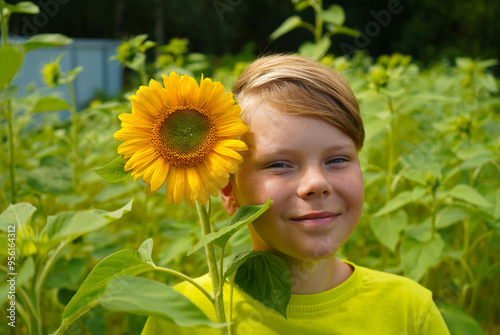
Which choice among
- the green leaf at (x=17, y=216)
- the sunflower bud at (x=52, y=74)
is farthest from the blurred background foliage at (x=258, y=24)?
the green leaf at (x=17, y=216)

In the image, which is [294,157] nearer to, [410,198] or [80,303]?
[80,303]

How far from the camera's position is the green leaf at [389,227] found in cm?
142

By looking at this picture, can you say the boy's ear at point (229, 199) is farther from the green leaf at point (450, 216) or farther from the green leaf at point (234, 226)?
the green leaf at point (450, 216)

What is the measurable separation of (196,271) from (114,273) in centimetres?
128

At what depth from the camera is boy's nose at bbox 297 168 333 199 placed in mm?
811

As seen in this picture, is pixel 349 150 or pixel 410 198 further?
pixel 410 198

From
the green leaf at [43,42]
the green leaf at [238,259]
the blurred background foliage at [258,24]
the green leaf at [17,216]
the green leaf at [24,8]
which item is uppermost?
the green leaf at [24,8]

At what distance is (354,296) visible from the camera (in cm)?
95

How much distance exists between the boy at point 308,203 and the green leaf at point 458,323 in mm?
451

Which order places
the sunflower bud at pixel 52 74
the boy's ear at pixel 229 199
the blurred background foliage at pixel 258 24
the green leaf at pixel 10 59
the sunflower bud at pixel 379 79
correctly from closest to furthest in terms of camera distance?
the green leaf at pixel 10 59, the boy's ear at pixel 229 199, the sunflower bud at pixel 379 79, the sunflower bud at pixel 52 74, the blurred background foliage at pixel 258 24

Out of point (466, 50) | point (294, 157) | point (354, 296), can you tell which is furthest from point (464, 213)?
point (466, 50)

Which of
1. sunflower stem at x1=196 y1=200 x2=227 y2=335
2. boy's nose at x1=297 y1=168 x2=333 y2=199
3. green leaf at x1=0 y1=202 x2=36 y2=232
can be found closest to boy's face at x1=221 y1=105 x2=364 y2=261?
boy's nose at x1=297 y1=168 x2=333 y2=199

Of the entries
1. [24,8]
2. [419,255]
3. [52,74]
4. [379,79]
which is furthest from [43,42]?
[419,255]

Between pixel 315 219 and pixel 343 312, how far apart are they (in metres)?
0.19
